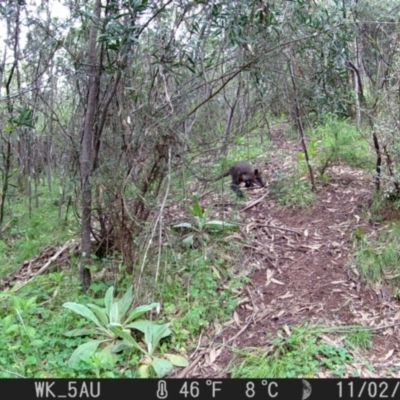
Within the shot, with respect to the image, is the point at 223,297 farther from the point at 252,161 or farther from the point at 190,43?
the point at 252,161

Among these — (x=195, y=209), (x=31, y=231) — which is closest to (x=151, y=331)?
(x=195, y=209)

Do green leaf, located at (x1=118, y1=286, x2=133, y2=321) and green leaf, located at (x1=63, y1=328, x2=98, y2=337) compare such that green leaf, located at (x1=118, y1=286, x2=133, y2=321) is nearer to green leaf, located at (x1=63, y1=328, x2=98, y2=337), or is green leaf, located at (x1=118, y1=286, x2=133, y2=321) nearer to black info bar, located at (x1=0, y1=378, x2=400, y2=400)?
green leaf, located at (x1=63, y1=328, x2=98, y2=337)

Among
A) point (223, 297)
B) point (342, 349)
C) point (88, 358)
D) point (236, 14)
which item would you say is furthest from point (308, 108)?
point (88, 358)

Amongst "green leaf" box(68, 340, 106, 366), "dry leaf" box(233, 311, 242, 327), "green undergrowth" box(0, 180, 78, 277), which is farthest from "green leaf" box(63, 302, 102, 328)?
Answer: "green undergrowth" box(0, 180, 78, 277)

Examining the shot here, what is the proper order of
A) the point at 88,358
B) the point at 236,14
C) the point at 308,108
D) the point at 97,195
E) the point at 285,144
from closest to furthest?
the point at 88,358
the point at 236,14
the point at 97,195
the point at 308,108
the point at 285,144

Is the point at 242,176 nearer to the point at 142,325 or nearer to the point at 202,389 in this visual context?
the point at 142,325

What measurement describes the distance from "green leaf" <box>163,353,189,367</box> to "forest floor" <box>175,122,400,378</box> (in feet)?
0.13

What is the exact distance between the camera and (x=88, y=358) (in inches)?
98.6

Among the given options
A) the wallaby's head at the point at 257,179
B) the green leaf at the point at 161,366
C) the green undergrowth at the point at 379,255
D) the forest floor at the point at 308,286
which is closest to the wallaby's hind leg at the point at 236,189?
the forest floor at the point at 308,286

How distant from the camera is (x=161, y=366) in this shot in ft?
8.15

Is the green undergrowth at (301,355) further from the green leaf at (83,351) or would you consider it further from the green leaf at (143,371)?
the green leaf at (83,351)

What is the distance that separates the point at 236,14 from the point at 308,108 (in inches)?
74.0

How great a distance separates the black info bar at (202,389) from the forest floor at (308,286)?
0.12 m

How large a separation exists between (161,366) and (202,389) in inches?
10.8
